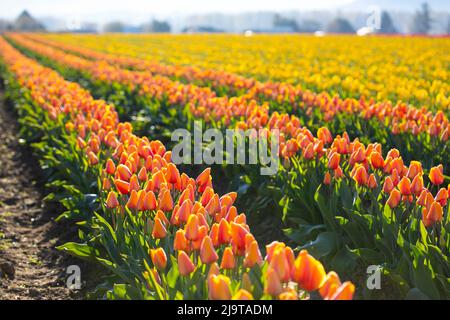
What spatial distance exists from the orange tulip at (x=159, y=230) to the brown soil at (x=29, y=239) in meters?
1.38

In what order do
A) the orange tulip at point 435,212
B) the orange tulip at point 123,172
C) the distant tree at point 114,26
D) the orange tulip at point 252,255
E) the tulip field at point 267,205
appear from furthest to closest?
1. the distant tree at point 114,26
2. the orange tulip at point 123,172
3. the orange tulip at point 435,212
4. the tulip field at point 267,205
5. the orange tulip at point 252,255

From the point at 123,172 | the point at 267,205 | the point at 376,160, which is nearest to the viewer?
the point at 123,172

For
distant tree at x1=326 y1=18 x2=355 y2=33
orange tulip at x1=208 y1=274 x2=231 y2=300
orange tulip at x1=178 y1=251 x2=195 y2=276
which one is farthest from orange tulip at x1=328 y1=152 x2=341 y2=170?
distant tree at x1=326 y1=18 x2=355 y2=33

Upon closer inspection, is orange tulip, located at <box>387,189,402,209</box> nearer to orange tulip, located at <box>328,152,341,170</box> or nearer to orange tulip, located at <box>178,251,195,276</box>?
orange tulip, located at <box>328,152,341,170</box>

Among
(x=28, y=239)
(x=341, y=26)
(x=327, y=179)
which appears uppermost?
(x=341, y=26)

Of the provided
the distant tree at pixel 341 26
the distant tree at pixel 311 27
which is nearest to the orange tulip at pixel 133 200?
the distant tree at pixel 311 27

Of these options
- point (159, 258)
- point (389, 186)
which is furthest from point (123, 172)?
point (389, 186)

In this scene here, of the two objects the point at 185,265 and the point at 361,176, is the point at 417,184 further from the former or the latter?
the point at 185,265

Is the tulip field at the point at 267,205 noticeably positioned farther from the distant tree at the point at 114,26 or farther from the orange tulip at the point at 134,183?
the distant tree at the point at 114,26

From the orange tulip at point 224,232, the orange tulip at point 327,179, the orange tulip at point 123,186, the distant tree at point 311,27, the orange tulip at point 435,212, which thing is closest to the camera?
the orange tulip at point 224,232

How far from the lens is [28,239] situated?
16.4 feet

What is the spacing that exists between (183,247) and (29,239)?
2935 millimetres

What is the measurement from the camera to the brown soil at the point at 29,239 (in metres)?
4.02
